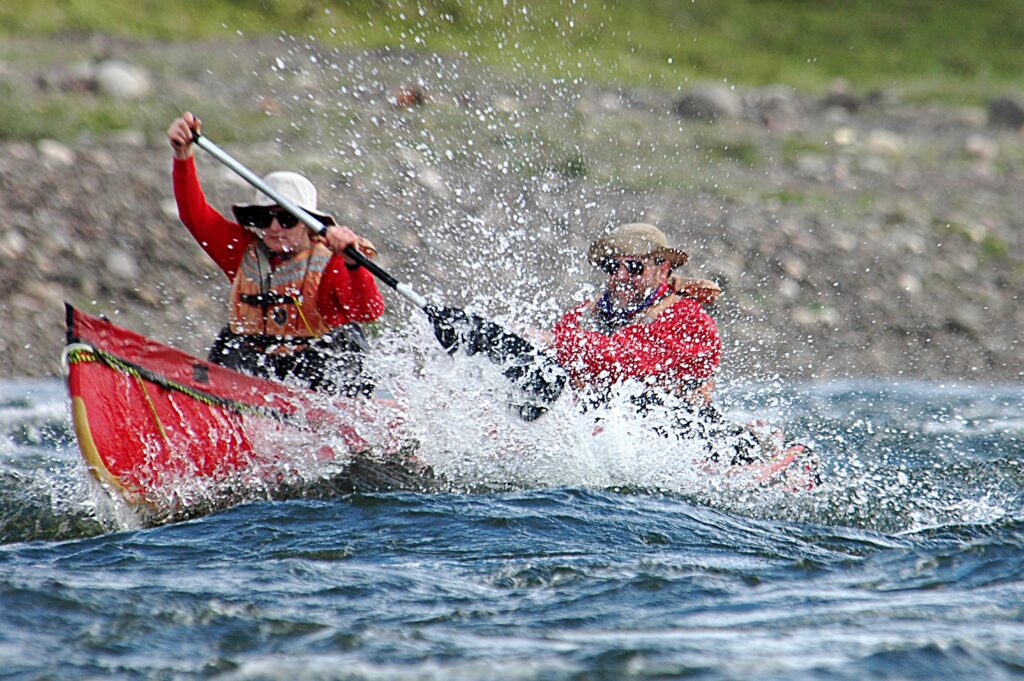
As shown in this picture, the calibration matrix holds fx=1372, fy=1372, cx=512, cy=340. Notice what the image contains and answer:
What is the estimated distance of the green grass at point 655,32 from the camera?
21.6 m

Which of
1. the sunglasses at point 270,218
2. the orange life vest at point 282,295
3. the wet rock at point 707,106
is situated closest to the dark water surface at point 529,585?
the orange life vest at point 282,295

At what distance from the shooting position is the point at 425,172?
16453 millimetres

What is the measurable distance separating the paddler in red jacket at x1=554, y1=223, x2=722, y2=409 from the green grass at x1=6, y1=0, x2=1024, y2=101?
1379 cm

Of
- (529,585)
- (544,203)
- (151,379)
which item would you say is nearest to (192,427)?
(151,379)

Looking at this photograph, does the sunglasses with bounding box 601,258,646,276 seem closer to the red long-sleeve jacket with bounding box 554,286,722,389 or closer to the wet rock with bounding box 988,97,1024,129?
the red long-sleeve jacket with bounding box 554,286,722,389

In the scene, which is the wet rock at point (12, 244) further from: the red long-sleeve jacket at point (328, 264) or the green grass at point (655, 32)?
the green grass at point (655, 32)

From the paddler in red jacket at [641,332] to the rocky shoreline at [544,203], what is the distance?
88.9 inches

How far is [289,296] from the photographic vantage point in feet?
27.1

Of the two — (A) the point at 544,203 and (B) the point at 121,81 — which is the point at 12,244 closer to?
(B) the point at 121,81

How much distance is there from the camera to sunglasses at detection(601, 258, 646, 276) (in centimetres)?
853

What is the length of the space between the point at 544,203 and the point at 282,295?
8719 mm

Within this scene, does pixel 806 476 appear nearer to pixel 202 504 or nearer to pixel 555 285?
pixel 202 504

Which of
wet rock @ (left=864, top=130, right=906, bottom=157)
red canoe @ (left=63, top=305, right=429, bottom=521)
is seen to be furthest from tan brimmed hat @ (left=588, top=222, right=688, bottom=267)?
wet rock @ (left=864, top=130, right=906, bottom=157)

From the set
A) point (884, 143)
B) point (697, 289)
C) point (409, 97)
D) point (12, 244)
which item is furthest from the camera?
point (884, 143)
